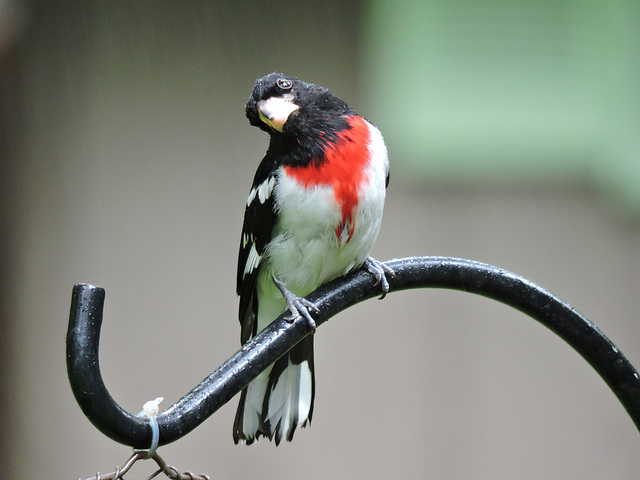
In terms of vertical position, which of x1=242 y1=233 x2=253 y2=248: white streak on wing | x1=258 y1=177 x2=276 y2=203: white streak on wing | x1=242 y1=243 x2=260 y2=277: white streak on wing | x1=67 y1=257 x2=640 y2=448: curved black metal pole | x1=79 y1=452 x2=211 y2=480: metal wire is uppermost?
x1=258 y1=177 x2=276 y2=203: white streak on wing

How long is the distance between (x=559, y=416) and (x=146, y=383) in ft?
6.20

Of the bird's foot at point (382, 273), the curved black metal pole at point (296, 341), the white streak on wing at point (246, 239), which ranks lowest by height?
the curved black metal pole at point (296, 341)

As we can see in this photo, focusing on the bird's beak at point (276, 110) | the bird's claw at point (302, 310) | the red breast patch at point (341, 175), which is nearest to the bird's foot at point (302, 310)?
the bird's claw at point (302, 310)

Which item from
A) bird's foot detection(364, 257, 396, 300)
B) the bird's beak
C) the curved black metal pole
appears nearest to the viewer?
the curved black metal pole

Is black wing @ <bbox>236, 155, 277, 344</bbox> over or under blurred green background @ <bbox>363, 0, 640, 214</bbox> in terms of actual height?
under

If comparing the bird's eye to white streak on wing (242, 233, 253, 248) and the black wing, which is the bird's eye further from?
white streak on wing (242, 233, 253, 248)

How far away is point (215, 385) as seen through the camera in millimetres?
1046

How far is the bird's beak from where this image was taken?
1.56m

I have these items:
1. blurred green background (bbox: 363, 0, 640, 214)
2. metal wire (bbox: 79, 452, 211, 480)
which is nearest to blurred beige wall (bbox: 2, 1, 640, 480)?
blurred green background (bbox: 363, 0, 640, 214)

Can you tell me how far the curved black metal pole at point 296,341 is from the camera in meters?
0.90

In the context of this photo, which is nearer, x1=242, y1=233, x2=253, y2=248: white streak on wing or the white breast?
the white breast

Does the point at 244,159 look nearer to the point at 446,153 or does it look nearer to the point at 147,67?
the point at 147,67

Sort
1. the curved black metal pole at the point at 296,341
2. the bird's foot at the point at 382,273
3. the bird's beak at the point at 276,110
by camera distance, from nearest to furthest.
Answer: the curved black metal pole at the point at 296,341
the bird's foot at the point at 382,273
the bird's beak at the point at 276,110

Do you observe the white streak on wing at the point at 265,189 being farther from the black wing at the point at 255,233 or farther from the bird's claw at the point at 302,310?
the bird's claw at the point at 302,310
